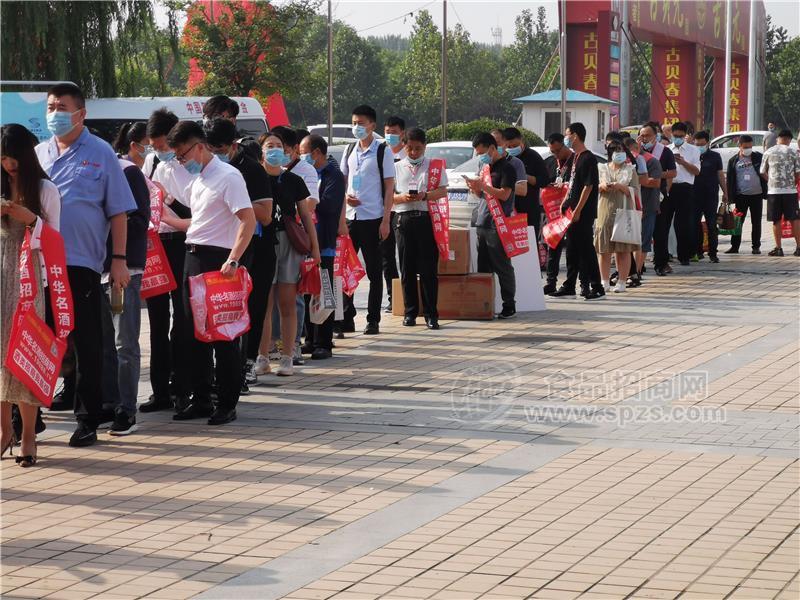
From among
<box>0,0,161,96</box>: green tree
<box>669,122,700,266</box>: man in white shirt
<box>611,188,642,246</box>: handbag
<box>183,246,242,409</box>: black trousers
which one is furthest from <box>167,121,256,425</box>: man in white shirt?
<box>0,0,161,96</box>: green tree

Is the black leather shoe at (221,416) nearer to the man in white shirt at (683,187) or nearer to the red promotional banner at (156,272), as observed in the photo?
the red promotional banner at (156,272)

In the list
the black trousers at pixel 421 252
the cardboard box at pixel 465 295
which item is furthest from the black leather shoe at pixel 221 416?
the cardboard box at pixel 465 295

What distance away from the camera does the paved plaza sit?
5.55 m

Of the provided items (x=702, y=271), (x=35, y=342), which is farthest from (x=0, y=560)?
(x=702, y=271)

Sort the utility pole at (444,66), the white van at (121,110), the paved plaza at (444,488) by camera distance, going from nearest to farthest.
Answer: the paved plaza at (444,488) < the white van at (121,110) < the utility pole at (444,66)

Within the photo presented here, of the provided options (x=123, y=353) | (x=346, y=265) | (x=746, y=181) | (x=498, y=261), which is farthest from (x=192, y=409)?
(x=746, y=181)

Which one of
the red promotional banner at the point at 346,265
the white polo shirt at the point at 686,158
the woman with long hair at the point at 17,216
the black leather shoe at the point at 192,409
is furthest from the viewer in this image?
the white polo shirt at the point at 686,158

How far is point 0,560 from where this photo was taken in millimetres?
5801

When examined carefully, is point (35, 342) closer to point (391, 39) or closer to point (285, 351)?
point (285, 351)

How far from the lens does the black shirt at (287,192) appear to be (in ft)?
33.6

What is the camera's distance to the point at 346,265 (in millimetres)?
12258

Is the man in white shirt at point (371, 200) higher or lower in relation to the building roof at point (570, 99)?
lower

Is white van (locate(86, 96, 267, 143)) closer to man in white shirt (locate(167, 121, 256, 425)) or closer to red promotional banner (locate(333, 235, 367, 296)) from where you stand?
red promotional banner (locate(333, 235, 367, 296))

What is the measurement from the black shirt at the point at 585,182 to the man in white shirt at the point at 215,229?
704 cm
